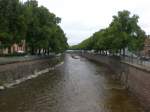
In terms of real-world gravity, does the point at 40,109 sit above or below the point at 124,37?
below

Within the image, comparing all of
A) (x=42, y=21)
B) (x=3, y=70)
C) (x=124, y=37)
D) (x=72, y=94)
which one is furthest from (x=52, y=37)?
(x=72, y=94)

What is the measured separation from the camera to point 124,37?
184 ft

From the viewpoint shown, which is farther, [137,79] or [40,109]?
[137,79]

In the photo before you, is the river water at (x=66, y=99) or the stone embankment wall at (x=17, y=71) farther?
the stone embankment wall at (x=17, y=71)

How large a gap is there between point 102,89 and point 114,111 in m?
13.3

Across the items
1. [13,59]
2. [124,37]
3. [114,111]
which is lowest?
[114,111]

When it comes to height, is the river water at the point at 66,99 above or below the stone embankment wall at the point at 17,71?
below

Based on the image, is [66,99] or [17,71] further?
[17,71]

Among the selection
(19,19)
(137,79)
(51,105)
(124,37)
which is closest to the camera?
(51,105)

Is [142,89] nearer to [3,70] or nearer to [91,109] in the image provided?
[91,109]

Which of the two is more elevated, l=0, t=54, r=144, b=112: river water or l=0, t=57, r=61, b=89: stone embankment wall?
l=0, t=57, r=61, b=89: stone embankment wall

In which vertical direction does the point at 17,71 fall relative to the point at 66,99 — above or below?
above

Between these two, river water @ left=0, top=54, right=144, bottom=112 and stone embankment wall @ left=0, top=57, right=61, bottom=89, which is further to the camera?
stone embankment wall @ left=0, top=57, right=61, bottom=89

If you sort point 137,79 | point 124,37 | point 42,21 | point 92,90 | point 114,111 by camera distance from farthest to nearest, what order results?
1. point 42,21
2. point 124,37
3. point 92,90
4. point 137,79
5. point 114,111
